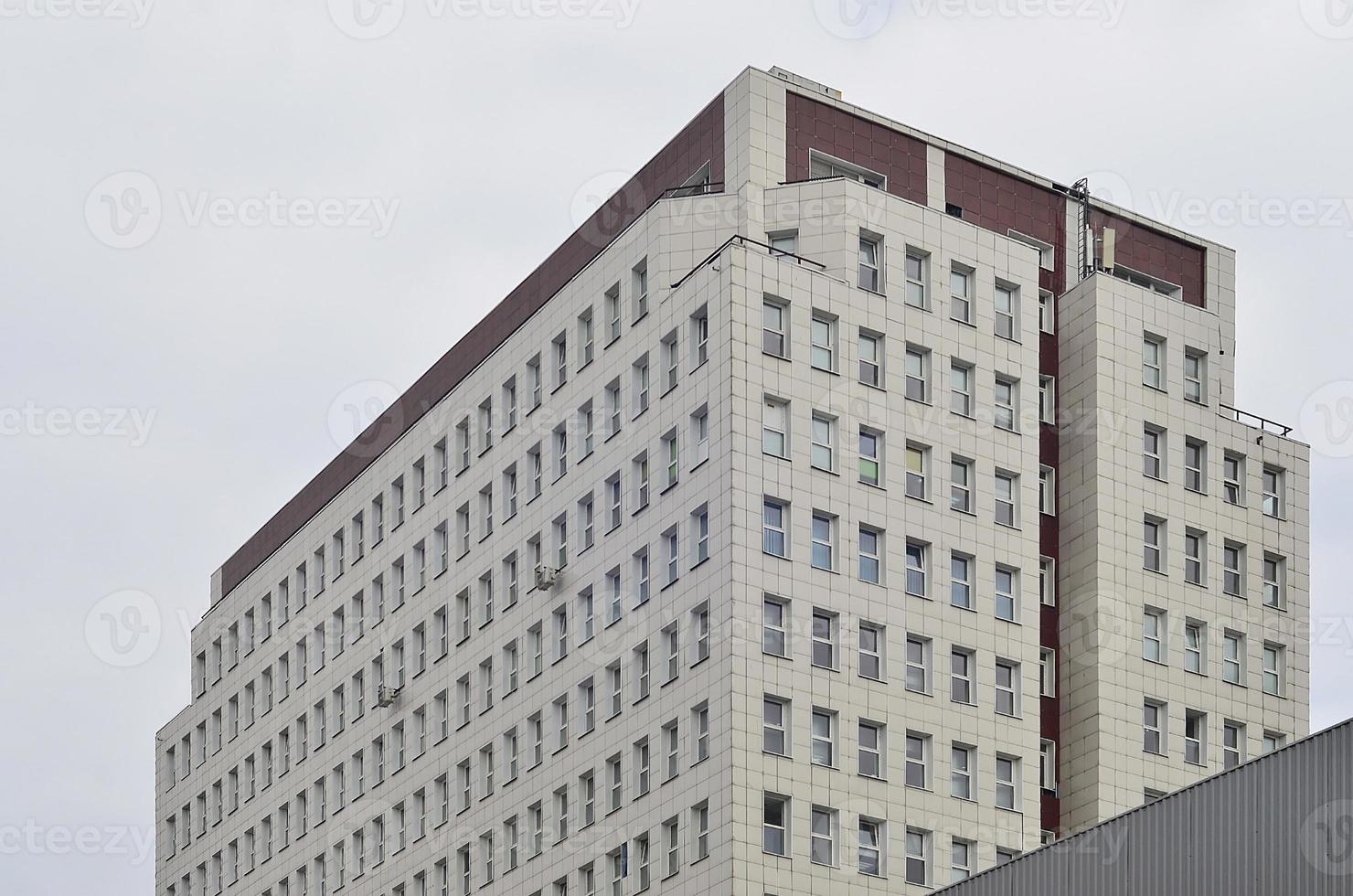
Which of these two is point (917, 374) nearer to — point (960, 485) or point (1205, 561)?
point (960, 485)

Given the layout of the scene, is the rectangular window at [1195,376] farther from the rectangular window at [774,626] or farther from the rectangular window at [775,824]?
the rectangular window at [775,824]

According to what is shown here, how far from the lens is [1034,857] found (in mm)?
55625

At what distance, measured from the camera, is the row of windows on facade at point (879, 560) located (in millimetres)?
78125

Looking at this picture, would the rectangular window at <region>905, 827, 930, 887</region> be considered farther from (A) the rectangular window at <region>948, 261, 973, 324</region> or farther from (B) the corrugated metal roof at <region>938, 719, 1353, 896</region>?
(B) the corrugated metal roof at <region>938, 719, 1353, 896</region>

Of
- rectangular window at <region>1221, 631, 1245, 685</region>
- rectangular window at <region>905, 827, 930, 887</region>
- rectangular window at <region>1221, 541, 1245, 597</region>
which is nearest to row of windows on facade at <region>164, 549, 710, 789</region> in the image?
rectangular window at <region>905, 827, 930, 887</region>

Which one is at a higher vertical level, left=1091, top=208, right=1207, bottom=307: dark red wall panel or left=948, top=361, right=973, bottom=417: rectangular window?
left=1091, top=208, right=1207, bottom=307: dark red wall panel

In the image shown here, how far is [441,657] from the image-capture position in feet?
315

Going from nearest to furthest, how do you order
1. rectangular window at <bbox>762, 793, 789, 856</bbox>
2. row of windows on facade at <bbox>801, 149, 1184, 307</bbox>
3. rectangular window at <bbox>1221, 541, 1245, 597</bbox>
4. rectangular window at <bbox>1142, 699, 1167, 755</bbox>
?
rectangular window at <bbox>762, 793, 789, 856</bbox> < row of windows on facade at <bbox>801, 149, 1184, 307</bbox> < rectangular window at <bbox>1142, 699, 1167, 755</bbox> < rectangular window at <bbox>1221, 541, 1245, 597</bbox>

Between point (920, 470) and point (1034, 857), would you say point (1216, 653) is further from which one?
point (1034, 857)

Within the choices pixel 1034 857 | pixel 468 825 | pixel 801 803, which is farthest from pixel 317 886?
pixel 1034 857

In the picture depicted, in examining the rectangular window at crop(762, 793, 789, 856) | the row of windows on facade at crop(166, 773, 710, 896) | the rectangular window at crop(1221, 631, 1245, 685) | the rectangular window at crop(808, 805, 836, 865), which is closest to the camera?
the rectangular window at crop(762, 793, 789, 856)

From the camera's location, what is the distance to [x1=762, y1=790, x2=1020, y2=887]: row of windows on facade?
74.9 meters

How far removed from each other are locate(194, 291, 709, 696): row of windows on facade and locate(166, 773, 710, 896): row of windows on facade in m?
8.84

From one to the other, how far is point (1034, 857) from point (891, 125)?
36.7 metres
